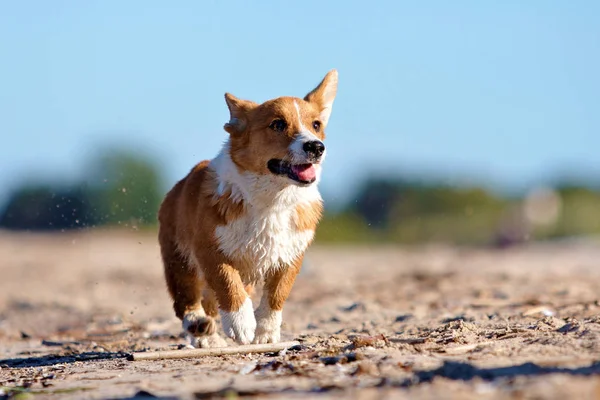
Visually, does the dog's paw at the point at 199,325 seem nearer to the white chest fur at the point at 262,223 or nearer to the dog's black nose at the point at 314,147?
the white chest fur at the point at 262,223

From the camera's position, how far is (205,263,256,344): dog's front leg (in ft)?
24.5

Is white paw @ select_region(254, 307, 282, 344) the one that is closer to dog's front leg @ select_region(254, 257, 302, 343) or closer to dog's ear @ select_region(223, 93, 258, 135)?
dog's front leg @ select_region(254, 257, 302, 343)

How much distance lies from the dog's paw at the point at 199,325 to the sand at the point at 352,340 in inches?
22.7

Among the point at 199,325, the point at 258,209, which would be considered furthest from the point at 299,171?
the point at 199,325

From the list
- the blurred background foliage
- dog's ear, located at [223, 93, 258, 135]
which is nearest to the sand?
dog's ear, located at [223, 93, 258, 135]

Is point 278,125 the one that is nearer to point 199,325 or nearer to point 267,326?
point 267,326

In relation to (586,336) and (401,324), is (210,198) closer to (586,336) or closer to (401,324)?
(401,324)

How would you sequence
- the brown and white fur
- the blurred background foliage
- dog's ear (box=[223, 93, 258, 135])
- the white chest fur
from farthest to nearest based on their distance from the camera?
the blurred background foliage
dog's ear (box=[223, 93, 258, 135])
the white chest fur
the brown and white fur

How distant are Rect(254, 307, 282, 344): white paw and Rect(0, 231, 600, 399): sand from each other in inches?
11.3

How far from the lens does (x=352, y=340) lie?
7.09m

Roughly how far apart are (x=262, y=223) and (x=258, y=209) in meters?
0.11

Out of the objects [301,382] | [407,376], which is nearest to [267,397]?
[301,382]

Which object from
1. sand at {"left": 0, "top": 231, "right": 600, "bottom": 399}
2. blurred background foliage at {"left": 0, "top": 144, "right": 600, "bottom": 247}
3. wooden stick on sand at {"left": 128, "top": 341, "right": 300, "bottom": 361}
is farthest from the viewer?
blurred background foliage at {"left": 0, "top": 144, "right": 600, "bottom": 247}

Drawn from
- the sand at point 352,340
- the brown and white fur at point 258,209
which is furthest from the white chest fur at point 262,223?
the sand at point 352,340
